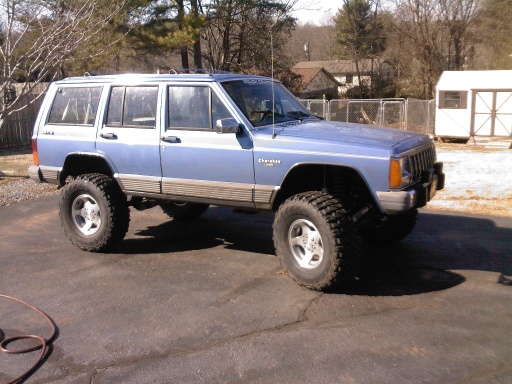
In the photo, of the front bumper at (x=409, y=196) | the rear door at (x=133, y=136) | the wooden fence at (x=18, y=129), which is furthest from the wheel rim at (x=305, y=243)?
the wooden fence at (x=18, y=129)

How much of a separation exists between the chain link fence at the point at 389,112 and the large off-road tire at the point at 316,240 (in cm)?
1606

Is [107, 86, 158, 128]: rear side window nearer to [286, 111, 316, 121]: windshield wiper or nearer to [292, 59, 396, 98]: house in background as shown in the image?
[286, 111, 316, 121]: windshield wiper

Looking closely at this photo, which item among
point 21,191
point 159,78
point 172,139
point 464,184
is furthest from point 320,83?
point 172,139

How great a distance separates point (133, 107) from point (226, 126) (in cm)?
162

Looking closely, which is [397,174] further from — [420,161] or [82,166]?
[82,166]

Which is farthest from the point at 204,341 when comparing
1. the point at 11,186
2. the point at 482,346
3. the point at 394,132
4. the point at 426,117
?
the point at 426,117

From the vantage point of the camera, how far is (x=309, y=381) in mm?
3883

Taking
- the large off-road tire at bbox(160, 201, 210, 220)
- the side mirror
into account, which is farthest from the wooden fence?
the side mirror

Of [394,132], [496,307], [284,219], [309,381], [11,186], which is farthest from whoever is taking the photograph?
[11,186]

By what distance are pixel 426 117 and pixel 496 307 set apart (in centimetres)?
1829

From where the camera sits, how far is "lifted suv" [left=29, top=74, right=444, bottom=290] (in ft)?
17.4

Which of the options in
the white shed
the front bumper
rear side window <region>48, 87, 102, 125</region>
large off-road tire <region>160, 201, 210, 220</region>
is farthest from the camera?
the white shed

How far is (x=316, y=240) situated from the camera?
552 cm

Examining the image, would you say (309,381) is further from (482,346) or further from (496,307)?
(496,307)
